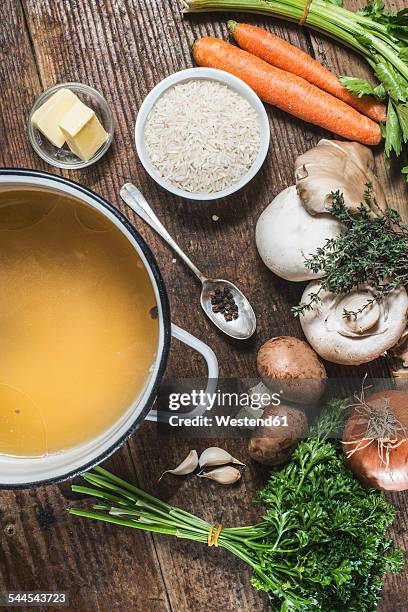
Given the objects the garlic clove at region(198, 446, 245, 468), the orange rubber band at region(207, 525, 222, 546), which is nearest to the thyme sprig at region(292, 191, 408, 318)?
the garlic clove at region(198, 446, 245, 468)

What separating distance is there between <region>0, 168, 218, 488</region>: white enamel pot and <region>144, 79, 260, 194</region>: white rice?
1.39ft

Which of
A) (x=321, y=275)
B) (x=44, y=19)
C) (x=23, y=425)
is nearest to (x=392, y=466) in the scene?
(x=321, y=275)

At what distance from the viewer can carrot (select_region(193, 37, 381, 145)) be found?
158 centimetres

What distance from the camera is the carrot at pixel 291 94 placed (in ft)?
5.19

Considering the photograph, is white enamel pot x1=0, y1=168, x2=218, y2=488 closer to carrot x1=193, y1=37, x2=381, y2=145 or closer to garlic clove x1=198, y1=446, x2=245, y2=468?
garlic clove x1=198, y1=446, x2=245, y2=468

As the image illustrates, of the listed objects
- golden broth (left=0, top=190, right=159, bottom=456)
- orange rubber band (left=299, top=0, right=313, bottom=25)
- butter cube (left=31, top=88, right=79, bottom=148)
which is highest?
orange rubber band (left=299, top=0, right=313, bottom=25)

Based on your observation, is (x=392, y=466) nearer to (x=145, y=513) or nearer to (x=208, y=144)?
(x=145, y=513)

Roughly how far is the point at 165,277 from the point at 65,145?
14.9 inches

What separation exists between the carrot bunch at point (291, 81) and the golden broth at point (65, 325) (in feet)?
2.03

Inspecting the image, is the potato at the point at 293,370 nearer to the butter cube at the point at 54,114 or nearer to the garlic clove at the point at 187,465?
the garlic clove at the point at 187,465

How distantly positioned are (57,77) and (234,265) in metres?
0.60

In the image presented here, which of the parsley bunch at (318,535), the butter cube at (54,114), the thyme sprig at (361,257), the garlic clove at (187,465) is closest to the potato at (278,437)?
the parsley bunch at (318,535)

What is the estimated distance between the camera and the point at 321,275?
148cm

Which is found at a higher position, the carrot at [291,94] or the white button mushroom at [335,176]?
the carrot at [291,94]
